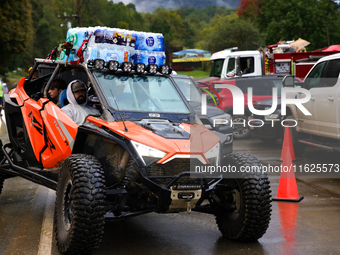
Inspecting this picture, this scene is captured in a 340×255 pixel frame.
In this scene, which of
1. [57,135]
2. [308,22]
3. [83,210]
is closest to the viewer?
[83,210]

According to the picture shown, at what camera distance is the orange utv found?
4.73 m

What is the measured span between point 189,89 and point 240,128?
3.56 meters

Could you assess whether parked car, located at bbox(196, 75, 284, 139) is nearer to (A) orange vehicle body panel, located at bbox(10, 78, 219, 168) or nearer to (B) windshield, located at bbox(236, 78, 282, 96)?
(B) windshield, located at bbox(236, 78, 282, 96)

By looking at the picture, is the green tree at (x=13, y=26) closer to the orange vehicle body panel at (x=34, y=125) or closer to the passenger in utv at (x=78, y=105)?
the orange vehicle body panel at (x=34, y=125)

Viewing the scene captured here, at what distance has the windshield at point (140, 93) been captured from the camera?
5.81m

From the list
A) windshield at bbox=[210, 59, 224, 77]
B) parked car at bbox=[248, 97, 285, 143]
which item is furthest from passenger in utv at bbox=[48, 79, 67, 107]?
windshield at bbox=[210, 59, 224, 77]

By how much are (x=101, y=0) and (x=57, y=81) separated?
484 ft

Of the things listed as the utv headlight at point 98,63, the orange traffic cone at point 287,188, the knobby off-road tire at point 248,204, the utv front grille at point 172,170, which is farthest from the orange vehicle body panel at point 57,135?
the orange traffic cone at point 287,188

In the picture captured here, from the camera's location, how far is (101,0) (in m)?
148

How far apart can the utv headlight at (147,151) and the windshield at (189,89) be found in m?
7.04

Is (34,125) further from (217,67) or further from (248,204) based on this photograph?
(217,67)

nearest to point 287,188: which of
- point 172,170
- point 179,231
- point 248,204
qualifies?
point 179,231

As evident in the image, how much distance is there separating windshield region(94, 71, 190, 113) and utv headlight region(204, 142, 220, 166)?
1.00 m

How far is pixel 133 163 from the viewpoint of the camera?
4852 mm
